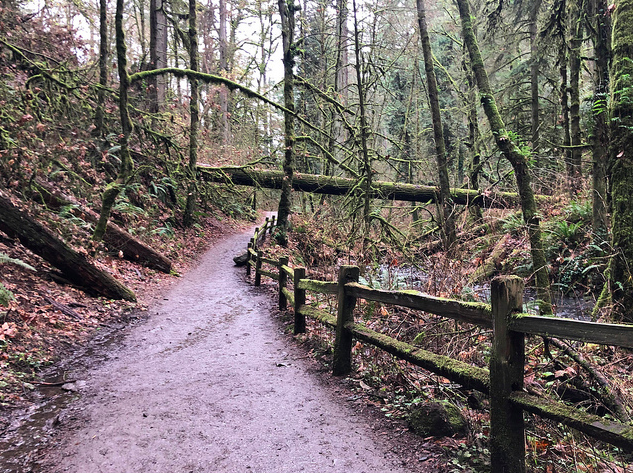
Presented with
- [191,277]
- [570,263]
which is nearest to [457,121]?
[570,263]

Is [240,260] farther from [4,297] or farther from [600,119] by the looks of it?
[600,119]

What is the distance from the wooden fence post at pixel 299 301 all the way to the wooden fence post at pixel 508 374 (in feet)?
14.3

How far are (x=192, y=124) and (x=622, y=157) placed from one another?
13589mm

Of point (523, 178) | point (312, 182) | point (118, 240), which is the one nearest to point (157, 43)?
point (312, 182)

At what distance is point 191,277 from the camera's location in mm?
12086

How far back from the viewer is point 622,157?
20.1 ft

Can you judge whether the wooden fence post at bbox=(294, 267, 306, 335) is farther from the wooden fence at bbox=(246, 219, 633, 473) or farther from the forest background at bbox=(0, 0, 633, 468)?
the wooden fence at bbox=(246, 219, 633, 473)

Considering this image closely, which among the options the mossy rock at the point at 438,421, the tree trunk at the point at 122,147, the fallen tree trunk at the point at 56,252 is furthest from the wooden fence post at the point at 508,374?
the tree trunk at the point at 122,147

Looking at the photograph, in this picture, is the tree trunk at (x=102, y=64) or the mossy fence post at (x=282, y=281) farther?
the tree trunk at (x=102, y=64)

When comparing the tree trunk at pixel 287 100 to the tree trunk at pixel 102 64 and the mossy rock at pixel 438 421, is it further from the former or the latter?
the mossy rock at pixel 438 421

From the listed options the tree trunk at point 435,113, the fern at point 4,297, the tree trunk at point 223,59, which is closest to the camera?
the fern at point 4,297

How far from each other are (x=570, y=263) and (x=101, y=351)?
10258 mm

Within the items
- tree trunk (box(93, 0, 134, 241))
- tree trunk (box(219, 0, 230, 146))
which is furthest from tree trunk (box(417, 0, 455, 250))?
tree trunk (box(219, 0, 230, 146))

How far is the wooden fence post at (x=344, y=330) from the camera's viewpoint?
500cm
